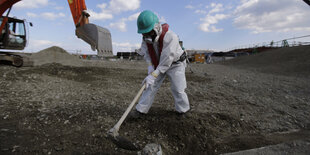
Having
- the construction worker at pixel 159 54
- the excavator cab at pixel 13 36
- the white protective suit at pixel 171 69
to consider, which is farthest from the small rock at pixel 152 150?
the excavator cab at pixel 13 36

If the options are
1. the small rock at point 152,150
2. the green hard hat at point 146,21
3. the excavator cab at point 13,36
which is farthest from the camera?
the excavator cab at point 13,36

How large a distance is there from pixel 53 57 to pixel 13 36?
1959 millimetres

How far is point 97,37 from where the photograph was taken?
4.82 metres

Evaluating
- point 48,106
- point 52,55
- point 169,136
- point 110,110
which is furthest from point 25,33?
point 169,136

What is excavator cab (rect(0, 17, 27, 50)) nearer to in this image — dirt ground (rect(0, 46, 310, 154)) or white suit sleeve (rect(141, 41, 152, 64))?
dirt ground (rect(0, 46, 310, 154))

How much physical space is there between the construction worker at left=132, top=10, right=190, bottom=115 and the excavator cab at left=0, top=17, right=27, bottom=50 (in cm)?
805

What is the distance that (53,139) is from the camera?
7.42 ft

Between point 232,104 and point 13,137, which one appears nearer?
point 13,137

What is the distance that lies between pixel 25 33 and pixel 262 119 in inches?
404

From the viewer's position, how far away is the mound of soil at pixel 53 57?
9.38 metres

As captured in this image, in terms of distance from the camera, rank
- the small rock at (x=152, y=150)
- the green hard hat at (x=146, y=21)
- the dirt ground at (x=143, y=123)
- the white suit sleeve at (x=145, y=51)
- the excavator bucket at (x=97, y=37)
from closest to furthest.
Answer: the small rock at (x=152, y=150), the dirt ground at (x=143, y=123), the green hard hat at (x=146, y=21), the white suit sleeve at (x=145, y=51), the excavator bucket at (x=97, y=37)

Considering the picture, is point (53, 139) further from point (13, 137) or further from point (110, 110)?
point (110, 110)

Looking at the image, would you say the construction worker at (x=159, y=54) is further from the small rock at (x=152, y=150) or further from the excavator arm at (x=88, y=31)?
the excavator arm at (x=88, y=31)

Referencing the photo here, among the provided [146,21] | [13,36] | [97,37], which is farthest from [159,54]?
[13,36]
